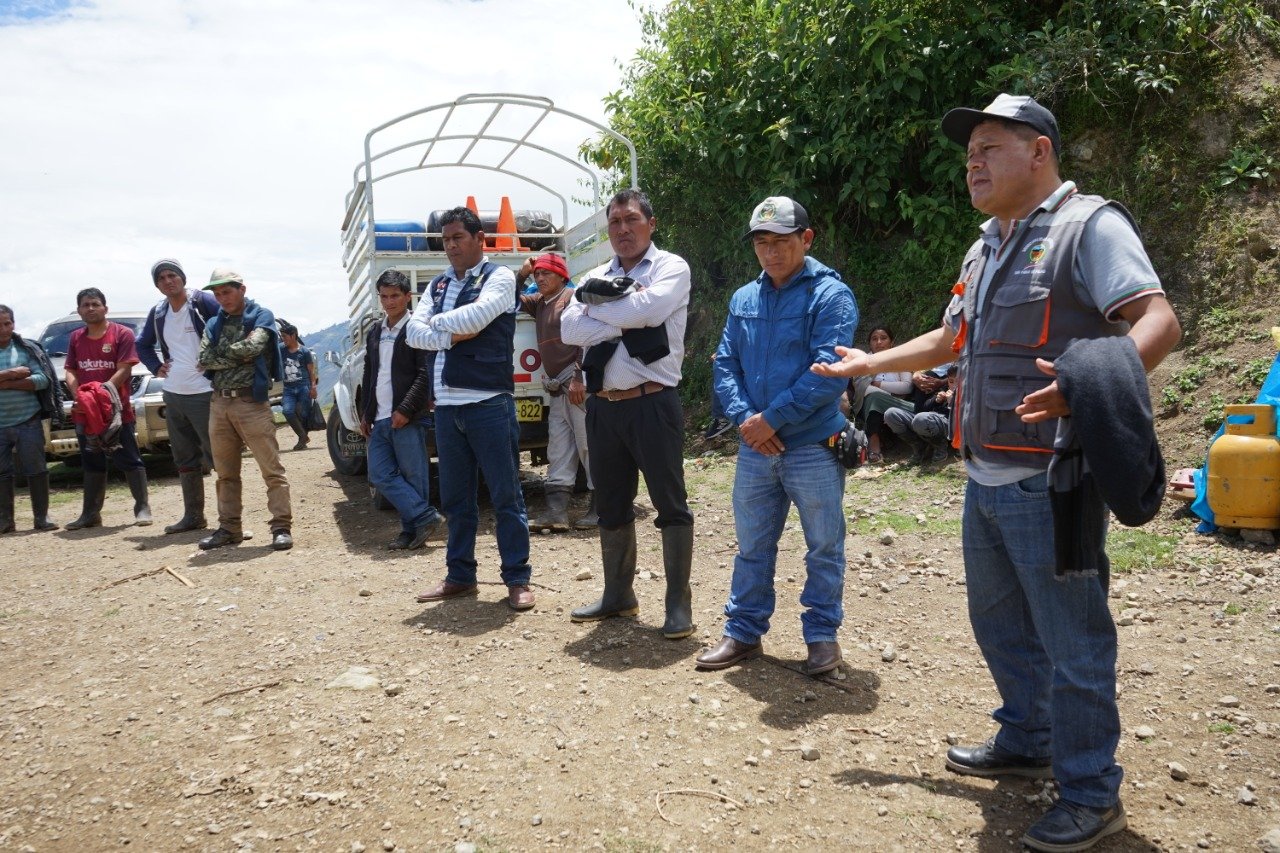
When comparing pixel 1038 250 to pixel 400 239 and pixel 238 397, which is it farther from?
pixel 400 239

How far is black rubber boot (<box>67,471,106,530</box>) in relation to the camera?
841 centimetres

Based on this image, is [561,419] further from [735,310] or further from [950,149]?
[950,149]

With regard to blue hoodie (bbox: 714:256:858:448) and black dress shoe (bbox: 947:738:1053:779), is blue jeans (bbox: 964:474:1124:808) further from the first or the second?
blue hoodie (bbox: 714:256:858:448)

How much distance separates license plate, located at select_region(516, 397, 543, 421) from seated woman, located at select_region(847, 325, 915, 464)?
9.34ft

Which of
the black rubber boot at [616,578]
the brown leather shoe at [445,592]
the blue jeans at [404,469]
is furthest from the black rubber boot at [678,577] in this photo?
the blue jeans at [404,469]

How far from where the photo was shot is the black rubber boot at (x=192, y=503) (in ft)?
25.8

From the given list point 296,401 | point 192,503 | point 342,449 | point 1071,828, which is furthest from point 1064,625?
point 296,401

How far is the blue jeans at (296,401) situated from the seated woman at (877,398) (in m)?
Result: 7.92

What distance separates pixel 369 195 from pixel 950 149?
209 inches

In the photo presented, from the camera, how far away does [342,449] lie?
32.9ft

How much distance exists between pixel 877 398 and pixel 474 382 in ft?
14.8

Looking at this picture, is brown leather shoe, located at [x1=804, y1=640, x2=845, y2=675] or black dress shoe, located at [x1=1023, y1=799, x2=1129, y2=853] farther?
brown leather shoe, located at [x1=804, y1=640, x2=845, y2=675]

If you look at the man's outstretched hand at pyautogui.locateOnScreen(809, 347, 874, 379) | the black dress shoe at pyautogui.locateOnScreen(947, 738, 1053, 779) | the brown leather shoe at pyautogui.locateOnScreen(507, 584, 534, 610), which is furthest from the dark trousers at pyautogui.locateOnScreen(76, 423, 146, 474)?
the black dress shoe at pyautogui.locateOnScreen(947, 738, 1053, 779)

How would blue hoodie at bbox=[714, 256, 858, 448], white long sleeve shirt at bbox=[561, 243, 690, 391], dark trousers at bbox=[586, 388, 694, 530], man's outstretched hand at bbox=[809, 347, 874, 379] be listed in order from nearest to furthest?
man's outstretched hand at bbox=[809, 347, 874, 379] → blue hoodie at bbox=[714, 256, 858, 448] → white long sleeve shirt at bbox=[561, 243, 690, 391] → dark trousers at bbox=[586, 388, 694, 530]
